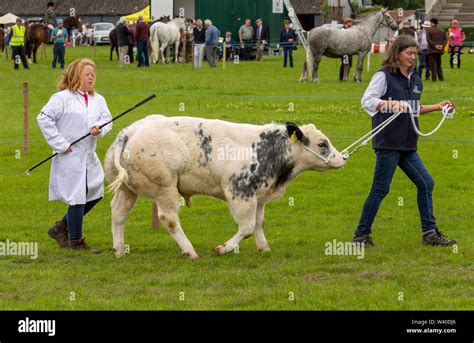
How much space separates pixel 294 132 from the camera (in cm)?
1061

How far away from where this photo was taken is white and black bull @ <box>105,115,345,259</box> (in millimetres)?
10234

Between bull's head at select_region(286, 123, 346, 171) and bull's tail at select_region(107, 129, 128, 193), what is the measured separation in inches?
66.5

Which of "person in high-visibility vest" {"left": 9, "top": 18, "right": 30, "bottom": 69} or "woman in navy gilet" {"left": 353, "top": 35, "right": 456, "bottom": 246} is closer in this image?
"woman in navy gilet" {"left": 353, "top": 35, "right": 456, "bottom": 246}

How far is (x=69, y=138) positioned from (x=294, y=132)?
7.59 ft

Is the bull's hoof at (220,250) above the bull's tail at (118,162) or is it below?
below

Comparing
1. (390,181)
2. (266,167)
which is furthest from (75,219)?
(390,181)

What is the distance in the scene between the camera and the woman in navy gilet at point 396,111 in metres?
10.6

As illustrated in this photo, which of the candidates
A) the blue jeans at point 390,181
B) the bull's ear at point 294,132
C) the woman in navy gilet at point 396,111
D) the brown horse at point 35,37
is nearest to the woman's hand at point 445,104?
the woman in navy gilet at point 396,111

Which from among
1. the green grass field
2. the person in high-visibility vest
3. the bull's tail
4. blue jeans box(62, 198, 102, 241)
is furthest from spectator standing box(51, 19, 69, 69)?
the bull's tail

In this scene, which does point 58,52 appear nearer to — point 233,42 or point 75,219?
point 233,42

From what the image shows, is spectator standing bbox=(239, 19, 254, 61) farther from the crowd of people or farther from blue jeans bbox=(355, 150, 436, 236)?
blue jeans bbox=(355, 150, 436, 236)

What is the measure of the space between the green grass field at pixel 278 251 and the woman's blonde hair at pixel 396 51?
6.25ft

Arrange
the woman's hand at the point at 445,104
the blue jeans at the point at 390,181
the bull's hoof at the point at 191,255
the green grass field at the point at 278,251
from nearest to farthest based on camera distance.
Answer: the green grass field at the point at 278,251
the bull's hoof at the point at 191,255
the woman's hand at the point at 445,104
the blue jeans at the point at 390,181

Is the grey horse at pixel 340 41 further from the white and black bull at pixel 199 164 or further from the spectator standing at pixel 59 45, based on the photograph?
the white and black bull at pixel 199 164
